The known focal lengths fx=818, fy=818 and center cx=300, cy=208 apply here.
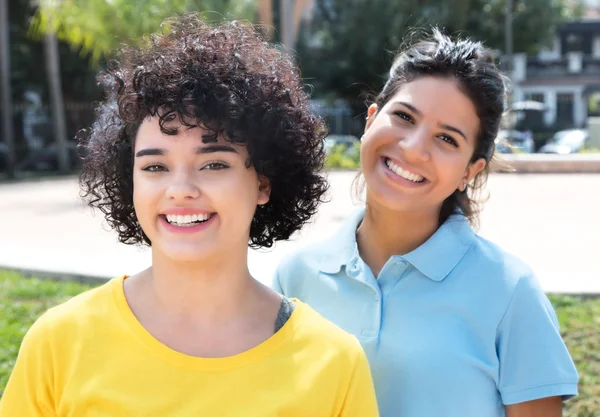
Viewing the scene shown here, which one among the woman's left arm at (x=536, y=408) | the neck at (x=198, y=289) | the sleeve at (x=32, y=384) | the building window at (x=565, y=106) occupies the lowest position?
the building window at (x=565, y=106)

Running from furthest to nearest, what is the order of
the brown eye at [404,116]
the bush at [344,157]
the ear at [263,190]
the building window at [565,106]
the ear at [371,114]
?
the building window at [565,106], the bush at [344,157], the ear at [371,114], the brown eye at [404,116], the ear at [263,190]

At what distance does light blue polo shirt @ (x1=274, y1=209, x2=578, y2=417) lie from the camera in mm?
2039

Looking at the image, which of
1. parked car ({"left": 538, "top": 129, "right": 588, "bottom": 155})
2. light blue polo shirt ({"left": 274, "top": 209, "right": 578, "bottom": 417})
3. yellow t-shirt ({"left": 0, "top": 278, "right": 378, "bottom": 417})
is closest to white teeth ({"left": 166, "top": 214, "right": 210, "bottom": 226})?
yellow t-shirt ({"left": 0, "top": 278, "right": 378, "bottom": 417})

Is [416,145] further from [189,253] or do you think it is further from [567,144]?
[567,144]

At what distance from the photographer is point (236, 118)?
1.72 metres

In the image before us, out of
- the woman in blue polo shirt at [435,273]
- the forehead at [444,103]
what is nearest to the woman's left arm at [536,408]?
the woman in blue polo shirt at [435,273]

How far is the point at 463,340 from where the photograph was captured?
2.05 metres

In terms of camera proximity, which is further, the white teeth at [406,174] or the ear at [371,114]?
the ear at [371,114]

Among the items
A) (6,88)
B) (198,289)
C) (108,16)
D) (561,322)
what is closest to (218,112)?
(198,289)

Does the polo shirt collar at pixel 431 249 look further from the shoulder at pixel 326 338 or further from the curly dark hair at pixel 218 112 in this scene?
the shoulder at pixel 326 338

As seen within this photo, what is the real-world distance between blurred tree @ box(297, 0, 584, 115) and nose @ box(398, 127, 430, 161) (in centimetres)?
2595

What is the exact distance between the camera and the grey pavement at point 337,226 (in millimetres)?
6730

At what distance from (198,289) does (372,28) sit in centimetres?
2824

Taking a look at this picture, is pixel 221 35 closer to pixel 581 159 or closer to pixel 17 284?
Answer: pixel 17 284
